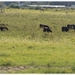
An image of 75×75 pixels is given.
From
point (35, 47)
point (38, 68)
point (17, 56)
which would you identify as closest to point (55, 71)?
point (38, 68)

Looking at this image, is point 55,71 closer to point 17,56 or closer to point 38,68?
point 38,68

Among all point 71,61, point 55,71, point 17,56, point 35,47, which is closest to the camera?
point 55,71

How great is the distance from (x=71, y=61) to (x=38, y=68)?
170 cm

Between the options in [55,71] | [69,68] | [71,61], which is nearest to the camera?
[55,71]

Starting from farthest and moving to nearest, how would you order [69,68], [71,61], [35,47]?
Result: [35,47], [71,61], [69,68]

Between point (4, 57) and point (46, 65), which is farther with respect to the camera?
point (4, 57)

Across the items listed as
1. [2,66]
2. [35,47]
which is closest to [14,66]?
[2,66]

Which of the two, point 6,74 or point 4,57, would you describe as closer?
point 6,74

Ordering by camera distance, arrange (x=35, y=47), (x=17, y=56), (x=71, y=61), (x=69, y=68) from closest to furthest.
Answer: (x=69, y=68) → (x=71, y=61) → (x=17, y=56) → (x=35, y=47)

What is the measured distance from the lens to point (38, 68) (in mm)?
8867

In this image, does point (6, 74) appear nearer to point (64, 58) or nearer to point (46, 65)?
point (46, 65)

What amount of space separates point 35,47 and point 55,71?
17.4ft

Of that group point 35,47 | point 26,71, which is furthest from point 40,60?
point 35,47

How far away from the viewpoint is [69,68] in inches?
354
